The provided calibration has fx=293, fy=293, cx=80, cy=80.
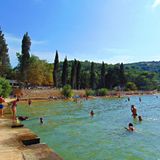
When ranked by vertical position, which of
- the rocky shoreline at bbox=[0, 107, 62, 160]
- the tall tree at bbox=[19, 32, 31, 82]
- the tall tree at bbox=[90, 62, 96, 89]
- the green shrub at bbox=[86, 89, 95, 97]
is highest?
the tall tree at bbox=[19, 32, 31, 82]

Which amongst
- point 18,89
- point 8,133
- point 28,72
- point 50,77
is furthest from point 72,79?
point 8,133

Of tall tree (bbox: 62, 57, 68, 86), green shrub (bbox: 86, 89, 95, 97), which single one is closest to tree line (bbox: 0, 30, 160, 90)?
tall tree (bbox: 62, 57, 68, 86)

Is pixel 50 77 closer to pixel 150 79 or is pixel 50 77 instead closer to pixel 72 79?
pixel 72 79

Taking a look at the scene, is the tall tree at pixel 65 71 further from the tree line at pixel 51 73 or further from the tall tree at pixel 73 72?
the tall tree at pixel 73 72

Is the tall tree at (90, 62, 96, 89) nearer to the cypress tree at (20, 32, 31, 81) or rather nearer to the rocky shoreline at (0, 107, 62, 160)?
the cypress tree at (20, 32, 31, 81)

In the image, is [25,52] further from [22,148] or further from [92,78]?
[22,148]

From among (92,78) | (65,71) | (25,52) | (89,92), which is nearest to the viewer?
(25,52)

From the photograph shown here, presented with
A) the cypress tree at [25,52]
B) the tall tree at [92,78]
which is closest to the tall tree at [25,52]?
the cypress tree at [25,52]

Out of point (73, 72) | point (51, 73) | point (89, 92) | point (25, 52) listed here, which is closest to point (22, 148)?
point (25, 52)

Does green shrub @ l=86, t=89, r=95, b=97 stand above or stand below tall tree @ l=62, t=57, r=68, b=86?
below

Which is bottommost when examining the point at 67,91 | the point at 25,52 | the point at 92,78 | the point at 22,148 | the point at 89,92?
the point at 22,148

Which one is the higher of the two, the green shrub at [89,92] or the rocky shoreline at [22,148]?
the green shrub at [89,92]

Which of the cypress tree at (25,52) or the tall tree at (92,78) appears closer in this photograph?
the cypress tree at (25,52)

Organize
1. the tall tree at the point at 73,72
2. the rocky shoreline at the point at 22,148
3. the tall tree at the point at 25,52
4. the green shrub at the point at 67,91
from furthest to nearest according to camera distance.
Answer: the tall tree at the point at 73,72
the green shrub at the point at 67,91
the tall tree at the point at 25,52
the rocky shoreline at the point at 22,148
